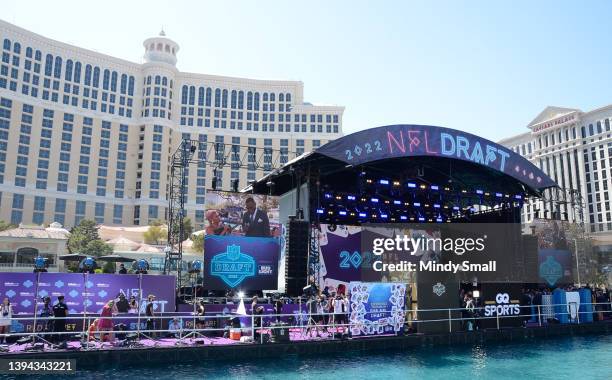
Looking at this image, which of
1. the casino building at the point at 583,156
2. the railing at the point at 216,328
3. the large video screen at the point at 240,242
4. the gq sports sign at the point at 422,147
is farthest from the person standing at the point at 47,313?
the casino building at the point at 583,156

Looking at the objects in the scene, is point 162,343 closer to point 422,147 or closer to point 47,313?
point 47,313

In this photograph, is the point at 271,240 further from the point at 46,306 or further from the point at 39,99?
the point at 39,99

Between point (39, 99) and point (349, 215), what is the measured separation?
90.7 m

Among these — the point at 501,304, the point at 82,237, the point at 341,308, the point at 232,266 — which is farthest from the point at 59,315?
the point at 82,237

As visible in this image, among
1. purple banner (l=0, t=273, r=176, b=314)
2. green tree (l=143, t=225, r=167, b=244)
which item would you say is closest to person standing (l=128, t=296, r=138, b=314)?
purple banner (l=0, t=273, r=176, b=314)

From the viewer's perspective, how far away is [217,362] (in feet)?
50.4

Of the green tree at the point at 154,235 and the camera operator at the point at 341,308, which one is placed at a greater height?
the green tree at the point at 154,235

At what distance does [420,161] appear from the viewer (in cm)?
2634

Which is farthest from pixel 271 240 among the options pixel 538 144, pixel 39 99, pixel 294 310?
pixel 538 144

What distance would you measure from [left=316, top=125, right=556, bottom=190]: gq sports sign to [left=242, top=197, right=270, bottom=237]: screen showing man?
7.42 m

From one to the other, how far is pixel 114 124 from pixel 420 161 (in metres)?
96.1

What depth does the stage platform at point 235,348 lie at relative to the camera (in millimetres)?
14367

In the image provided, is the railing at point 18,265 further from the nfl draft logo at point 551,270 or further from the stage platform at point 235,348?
the nfl draft logo at point 551,270

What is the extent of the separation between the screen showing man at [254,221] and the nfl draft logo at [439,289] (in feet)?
36.1
